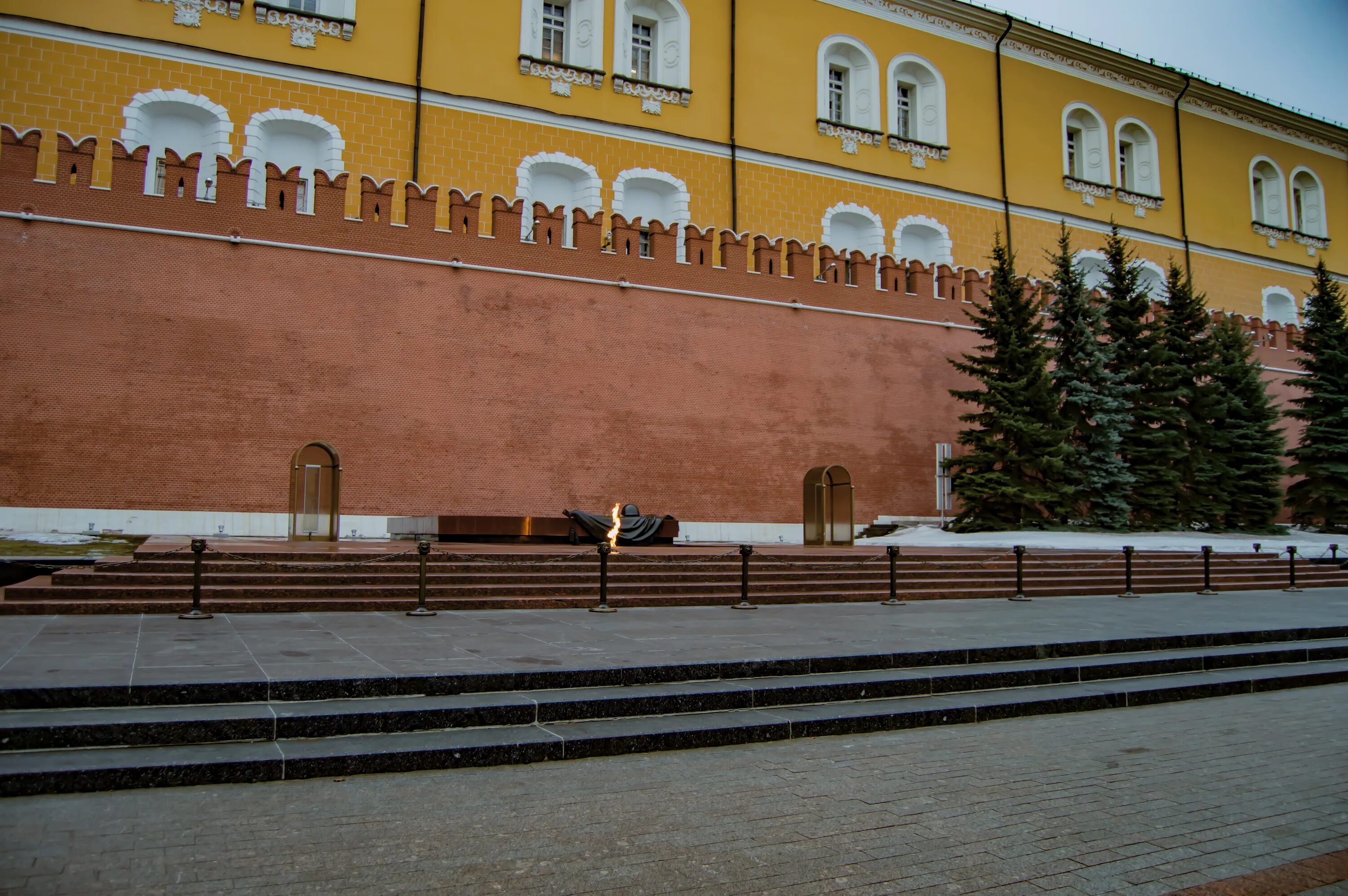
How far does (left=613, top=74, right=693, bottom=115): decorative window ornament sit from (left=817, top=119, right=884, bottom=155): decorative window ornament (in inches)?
135

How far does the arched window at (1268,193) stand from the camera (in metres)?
29.0

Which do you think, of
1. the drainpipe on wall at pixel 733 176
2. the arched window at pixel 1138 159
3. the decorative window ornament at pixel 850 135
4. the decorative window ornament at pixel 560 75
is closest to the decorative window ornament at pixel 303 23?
the decorative window ornament at pixel 560 75

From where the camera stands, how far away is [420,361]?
14945 millimetres

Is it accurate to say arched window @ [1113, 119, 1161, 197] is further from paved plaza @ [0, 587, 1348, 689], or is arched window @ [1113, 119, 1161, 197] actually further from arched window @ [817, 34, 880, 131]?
paved plaza @ [0, 587, 1348, 689]

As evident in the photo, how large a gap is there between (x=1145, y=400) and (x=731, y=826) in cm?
1807

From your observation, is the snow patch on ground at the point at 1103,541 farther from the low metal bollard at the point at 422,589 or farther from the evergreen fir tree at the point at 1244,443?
the low metal bollard at the point at 422,589

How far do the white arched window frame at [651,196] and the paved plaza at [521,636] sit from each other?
38.7ft

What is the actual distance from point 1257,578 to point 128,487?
16.4m

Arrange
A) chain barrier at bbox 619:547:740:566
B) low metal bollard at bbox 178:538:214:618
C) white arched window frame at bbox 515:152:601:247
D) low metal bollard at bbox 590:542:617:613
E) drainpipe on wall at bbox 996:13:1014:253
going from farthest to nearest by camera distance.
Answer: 1. drainpipe on wall at bbox 996:13:1014:253
2. white arched window frame at bbox 515:152:601:247
3. chain barrier at bbox 619:547:740:566
4. low metal bollard at bbox 590:542:617:613
5. low metal bollard at bbox 178:538:214:618

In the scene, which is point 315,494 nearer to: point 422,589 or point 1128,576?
point 422,589

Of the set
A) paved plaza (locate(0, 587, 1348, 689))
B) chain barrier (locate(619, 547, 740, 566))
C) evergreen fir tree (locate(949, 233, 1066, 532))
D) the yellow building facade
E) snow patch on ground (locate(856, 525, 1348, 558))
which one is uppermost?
the yellow building facade

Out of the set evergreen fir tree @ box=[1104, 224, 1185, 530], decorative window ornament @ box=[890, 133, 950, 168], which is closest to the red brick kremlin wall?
evergreen fir tree @ box=[1104, 224, 1185, 530]

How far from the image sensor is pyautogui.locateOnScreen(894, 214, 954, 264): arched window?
22.6 meters

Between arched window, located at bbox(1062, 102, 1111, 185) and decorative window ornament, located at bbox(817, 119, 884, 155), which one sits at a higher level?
arched window, located at bbox(1062, 102, 1111, 185)
